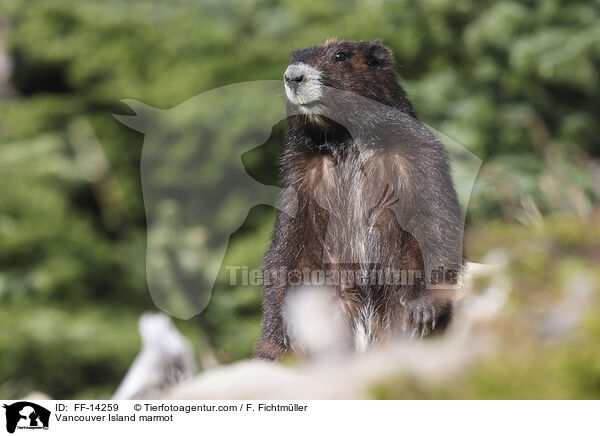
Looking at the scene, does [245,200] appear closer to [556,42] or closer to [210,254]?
[210,254]

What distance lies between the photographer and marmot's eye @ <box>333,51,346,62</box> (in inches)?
116

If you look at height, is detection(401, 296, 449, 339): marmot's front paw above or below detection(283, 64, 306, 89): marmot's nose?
below

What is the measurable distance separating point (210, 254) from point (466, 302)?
323cm

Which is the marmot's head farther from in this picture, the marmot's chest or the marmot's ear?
the marmot's chest

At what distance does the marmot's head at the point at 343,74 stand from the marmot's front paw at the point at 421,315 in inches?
30.5

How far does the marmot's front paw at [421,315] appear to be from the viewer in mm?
2771

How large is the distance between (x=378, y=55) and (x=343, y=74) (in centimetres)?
19
